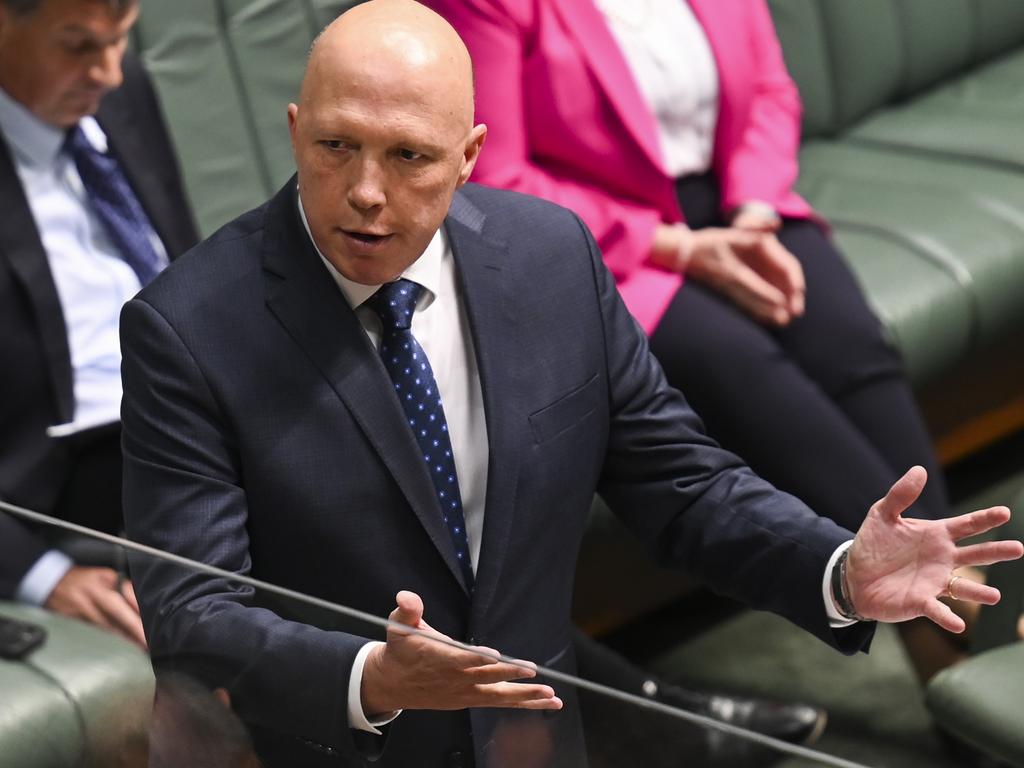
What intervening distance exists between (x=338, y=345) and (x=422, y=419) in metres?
0.08

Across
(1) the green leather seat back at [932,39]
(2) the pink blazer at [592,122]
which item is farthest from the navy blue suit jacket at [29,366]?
(1) the green leather seat back at [932,39]

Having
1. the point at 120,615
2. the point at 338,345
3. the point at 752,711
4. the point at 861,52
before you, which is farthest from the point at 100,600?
the point at 861,52

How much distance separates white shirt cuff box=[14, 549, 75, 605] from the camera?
925mm

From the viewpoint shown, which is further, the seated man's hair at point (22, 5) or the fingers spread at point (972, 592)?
the seated man's hair at point (22, 5)

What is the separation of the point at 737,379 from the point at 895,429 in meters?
0.23

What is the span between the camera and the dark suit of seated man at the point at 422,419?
1037 millimetres

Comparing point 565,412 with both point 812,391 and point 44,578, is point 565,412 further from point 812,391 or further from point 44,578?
point 812,391

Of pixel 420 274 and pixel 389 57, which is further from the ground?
pixel 389 57

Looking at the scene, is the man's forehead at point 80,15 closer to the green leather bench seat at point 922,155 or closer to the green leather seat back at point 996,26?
the green leather bench seat at point 922,155

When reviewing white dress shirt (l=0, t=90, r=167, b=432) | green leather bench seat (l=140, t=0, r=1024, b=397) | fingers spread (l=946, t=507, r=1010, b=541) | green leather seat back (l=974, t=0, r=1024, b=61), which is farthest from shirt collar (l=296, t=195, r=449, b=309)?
green leather seat back (l=974, t=0, r=1024, b=61)

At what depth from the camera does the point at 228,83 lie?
6.82 ft

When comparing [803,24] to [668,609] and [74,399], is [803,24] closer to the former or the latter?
[668,609]

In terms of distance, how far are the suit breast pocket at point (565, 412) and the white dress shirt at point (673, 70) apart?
869 mm

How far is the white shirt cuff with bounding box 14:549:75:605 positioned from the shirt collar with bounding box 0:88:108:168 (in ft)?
2.77
